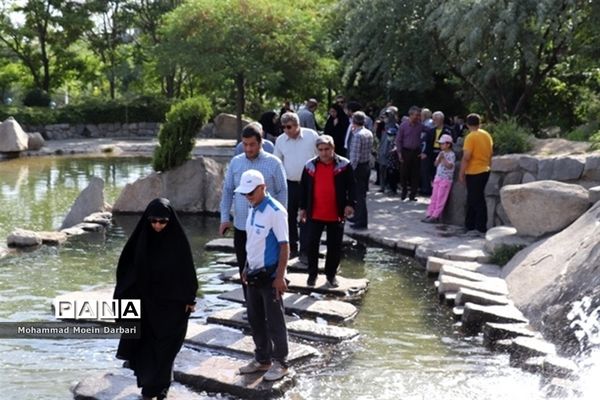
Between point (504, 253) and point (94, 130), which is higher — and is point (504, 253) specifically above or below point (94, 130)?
below

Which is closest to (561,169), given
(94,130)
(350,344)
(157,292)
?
(350,344)

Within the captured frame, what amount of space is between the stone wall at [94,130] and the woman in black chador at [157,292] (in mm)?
27308

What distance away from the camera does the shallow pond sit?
6.56 m

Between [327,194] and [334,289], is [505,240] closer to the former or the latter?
[334,289]

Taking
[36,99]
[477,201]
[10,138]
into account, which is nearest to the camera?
[477,201]

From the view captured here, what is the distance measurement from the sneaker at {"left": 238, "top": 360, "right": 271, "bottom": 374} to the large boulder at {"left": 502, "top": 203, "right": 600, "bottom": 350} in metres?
2.47

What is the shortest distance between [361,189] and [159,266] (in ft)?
21.9

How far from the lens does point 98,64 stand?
130 ft

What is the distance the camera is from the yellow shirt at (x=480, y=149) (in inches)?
468

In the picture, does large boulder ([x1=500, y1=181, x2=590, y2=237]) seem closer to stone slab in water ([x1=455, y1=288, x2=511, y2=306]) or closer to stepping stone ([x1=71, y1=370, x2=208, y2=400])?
stone slab in water ([x1=455, y1=288, x2=511, y2=306])

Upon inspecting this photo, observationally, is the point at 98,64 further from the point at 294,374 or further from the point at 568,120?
the point at 294,374

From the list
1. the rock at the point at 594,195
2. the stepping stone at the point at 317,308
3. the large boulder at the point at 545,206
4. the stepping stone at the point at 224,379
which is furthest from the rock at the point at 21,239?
the rock at the point at 594,195

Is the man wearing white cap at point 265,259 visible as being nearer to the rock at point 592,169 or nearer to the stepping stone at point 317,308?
the stepping stone at point 317,308

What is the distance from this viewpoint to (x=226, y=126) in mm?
32344
